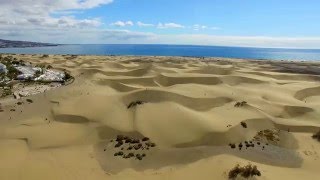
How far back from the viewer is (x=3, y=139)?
83.5ft

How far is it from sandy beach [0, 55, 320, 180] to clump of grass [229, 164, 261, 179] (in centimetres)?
39

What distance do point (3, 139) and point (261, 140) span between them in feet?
59.1

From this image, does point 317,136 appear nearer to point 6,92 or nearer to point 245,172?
point 245,172

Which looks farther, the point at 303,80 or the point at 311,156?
the point at 303,80

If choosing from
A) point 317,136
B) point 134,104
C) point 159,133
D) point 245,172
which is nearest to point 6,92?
point 134,104

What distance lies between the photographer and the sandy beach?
20.4 metres

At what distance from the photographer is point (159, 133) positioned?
26234mm

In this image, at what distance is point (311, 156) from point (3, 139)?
2064cm

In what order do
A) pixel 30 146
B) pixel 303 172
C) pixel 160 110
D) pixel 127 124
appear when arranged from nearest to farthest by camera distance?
1. pixel 303 172
2. pixel 30 146
3. pixel 127 124
4. pixel 160 110

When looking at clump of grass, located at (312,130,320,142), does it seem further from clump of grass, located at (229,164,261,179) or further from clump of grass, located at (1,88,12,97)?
clump of grass, located at (1,88,12,97)

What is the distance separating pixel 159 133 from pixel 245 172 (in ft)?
28.6

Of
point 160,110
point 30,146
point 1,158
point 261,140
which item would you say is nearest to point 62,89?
point 160,110

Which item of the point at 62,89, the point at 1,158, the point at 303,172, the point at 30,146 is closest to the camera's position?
the point at 303,172

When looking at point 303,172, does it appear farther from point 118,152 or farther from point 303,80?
point 303,80
